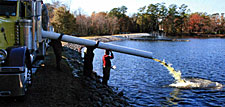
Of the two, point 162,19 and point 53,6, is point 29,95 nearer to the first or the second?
point 53,6

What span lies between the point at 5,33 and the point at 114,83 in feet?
29.8

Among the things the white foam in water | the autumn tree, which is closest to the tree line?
the autumn tree

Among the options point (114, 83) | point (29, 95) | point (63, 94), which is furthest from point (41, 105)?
point (114, 83)

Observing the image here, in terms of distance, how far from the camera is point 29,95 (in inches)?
307

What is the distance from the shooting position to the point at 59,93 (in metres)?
8.66

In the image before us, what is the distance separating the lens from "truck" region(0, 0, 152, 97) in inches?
253

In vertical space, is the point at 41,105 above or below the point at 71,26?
below

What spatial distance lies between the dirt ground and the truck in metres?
0.47

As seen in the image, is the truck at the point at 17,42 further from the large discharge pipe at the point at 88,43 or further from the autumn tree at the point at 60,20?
the autumn tree at the point at 60,20

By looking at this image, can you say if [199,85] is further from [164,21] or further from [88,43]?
[164,21]

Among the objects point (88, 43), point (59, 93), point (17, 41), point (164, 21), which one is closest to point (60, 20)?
point (88, 43)

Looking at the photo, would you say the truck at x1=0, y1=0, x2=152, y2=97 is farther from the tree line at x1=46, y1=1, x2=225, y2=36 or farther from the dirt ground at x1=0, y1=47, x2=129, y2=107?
the tree line at x1=46, y1=1, x2=225, y2=36

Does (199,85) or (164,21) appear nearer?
(199,85)

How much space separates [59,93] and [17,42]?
241 cm
